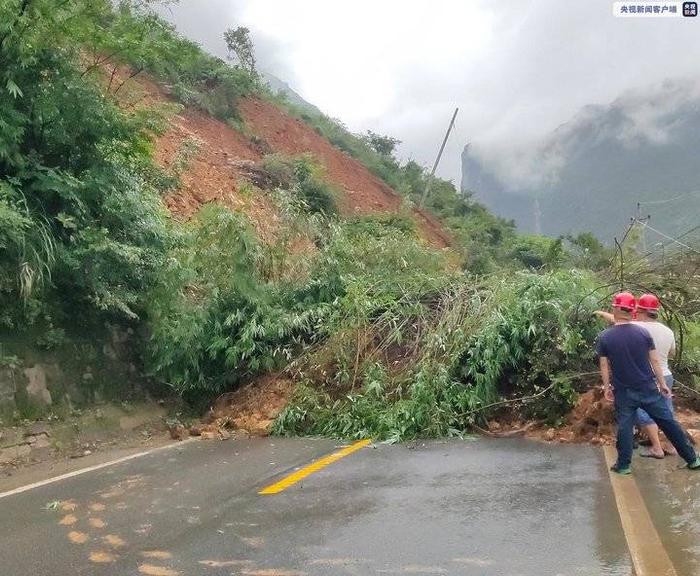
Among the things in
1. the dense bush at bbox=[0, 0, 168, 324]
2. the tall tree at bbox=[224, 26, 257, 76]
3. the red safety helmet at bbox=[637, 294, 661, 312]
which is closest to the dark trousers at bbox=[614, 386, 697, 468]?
the red safety helmet at bbox=[637, 294, 661, 312]

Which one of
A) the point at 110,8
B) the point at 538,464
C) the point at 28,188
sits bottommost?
the point at 538,464

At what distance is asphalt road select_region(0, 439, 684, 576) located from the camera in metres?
4.70

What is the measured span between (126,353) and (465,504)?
6764 millimetres

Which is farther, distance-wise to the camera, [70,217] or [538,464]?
[70,217]

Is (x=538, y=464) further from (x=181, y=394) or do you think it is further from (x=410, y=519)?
(x=181, y=394)

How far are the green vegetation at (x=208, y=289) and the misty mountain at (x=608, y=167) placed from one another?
135 ft

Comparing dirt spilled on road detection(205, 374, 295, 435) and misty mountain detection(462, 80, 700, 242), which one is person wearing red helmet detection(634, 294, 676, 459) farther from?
misty mountain detection(462, 80, 700, 242)

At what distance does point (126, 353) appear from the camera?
36.7 ft

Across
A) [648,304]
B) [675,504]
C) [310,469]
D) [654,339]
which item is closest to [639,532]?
[675,504]

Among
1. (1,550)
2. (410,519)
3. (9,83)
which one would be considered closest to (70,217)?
(9,83)

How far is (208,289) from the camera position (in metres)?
11.7

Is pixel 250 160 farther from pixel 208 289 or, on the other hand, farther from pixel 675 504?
Result: pixel 675 504

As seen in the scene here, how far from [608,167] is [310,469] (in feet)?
206

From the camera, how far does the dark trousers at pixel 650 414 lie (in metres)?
6.50
